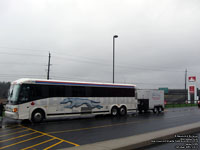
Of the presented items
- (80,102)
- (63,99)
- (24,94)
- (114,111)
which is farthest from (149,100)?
(24,94)

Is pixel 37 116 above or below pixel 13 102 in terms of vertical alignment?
below

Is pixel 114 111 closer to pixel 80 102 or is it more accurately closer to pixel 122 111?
pixel 122 111

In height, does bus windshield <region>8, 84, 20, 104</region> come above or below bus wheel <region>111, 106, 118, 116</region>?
above

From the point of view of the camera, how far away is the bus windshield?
1565 centimetres

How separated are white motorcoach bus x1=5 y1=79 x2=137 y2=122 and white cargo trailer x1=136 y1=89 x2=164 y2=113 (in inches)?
99.7

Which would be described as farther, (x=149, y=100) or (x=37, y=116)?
(x=149, y=100)

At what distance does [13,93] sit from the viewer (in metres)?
16.0

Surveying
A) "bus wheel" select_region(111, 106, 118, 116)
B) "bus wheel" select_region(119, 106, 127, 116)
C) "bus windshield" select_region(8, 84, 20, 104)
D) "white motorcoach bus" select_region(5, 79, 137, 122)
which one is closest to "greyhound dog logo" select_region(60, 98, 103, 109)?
"white motorcoach bus" select_region(5, 79, 137, 122)

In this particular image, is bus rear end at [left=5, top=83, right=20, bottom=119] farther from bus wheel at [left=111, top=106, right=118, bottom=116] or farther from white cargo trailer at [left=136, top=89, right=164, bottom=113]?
white cargo trailer at [left=136, top=89, right=164, bottom=113]

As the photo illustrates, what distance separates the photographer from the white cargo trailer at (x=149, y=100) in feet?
83.3

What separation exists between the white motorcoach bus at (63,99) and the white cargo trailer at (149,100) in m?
2.53

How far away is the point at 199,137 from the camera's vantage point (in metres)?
9.78

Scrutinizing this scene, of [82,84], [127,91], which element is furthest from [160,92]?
[82,84]

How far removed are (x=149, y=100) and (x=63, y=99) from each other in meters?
11.9
